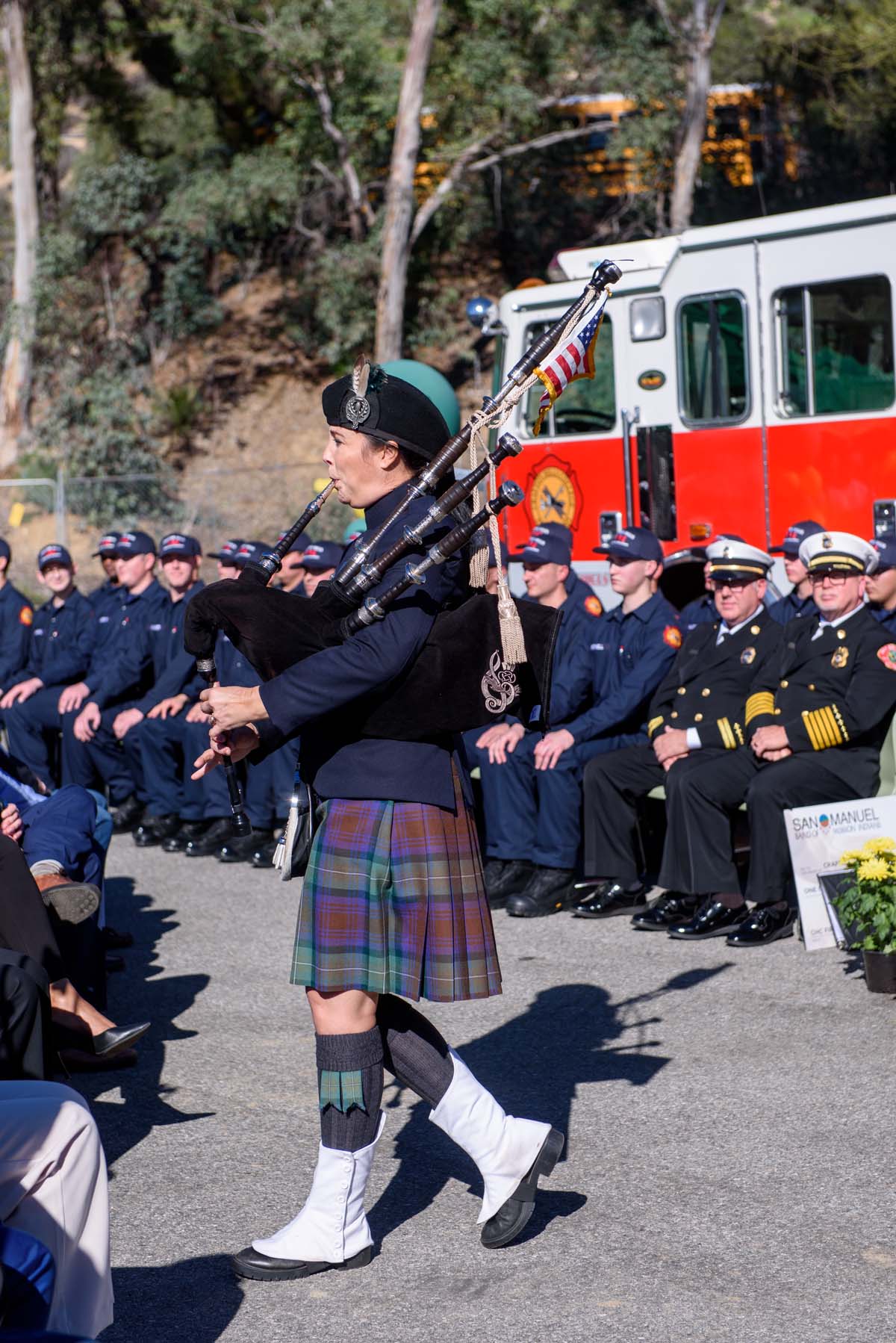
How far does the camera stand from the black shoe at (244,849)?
926cm

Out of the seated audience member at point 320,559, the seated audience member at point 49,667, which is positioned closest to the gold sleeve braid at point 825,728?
the seated audience member at point 320,559

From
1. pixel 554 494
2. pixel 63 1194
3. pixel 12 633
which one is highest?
pixel 554 494

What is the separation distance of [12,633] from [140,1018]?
5.56 m

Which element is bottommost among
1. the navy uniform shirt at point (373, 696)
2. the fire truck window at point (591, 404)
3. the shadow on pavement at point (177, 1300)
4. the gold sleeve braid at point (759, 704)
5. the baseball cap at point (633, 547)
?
the shadow on pavement at point (177, 1300)

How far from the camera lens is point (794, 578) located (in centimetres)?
868

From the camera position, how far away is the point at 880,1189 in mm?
4238

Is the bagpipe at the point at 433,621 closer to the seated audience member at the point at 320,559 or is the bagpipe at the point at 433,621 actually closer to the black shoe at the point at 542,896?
the black shoe at the point at 542,896

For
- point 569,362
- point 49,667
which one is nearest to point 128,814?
point 49,667

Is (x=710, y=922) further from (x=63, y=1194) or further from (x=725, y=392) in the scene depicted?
(x=63, y=1194)

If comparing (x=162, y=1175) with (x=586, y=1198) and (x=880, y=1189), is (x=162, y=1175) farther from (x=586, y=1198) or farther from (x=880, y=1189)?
(x=880, y=1189)

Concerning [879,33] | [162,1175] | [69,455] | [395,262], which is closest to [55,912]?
[162,1175]

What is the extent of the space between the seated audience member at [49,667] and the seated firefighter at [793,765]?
5.12m

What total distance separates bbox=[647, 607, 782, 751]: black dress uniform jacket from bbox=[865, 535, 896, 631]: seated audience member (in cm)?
49

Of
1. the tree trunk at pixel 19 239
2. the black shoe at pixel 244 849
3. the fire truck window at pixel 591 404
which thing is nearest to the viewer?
the black shoe at pixel 244 849
